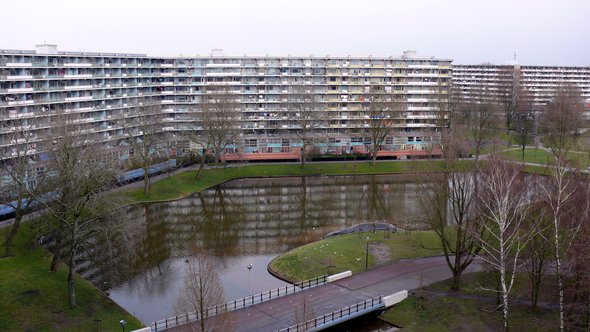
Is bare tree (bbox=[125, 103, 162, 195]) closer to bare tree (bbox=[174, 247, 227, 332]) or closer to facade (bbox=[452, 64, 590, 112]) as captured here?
bare tree (bbox=[174, 247, 227, 332])

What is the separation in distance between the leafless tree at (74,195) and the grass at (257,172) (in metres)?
24.6

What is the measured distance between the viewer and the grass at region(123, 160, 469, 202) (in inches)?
2525

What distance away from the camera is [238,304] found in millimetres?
31469

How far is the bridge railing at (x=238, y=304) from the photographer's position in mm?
27888

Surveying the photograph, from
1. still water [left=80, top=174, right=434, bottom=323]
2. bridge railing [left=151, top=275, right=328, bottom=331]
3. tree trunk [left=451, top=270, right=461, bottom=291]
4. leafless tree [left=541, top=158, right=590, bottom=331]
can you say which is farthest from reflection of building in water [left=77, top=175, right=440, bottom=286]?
leafless tree [left=541, top=158, right=590, bottom=331]

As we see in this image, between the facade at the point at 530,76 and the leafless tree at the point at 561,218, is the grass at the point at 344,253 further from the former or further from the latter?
the facade at the point at 530,76

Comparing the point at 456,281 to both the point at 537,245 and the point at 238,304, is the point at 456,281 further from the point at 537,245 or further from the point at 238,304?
the point at 238,304

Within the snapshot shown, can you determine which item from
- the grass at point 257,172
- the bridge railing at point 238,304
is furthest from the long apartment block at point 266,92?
the bridge railing at point 238,304

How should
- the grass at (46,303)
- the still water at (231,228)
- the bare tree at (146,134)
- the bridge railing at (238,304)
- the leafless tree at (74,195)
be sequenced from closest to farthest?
the bridge railing at (238,304) < the grass at (46,303) < the leafless tree at (74,195) < the still water at (231,228) < the bare tree at (146,134)

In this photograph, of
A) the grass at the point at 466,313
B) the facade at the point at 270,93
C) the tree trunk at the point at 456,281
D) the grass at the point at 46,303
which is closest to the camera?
the grass at the point at 46,303

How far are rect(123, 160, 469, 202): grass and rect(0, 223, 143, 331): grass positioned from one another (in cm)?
2620

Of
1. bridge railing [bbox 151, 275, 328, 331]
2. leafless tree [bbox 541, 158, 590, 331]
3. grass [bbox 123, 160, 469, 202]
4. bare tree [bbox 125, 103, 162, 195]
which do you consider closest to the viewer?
leafless tree [bbox 541, 158, 590, 331]

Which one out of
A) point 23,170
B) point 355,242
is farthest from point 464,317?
point 23,170

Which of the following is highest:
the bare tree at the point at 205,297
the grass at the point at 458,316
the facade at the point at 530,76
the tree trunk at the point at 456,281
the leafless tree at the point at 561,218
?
the facade at the point at 530,76
